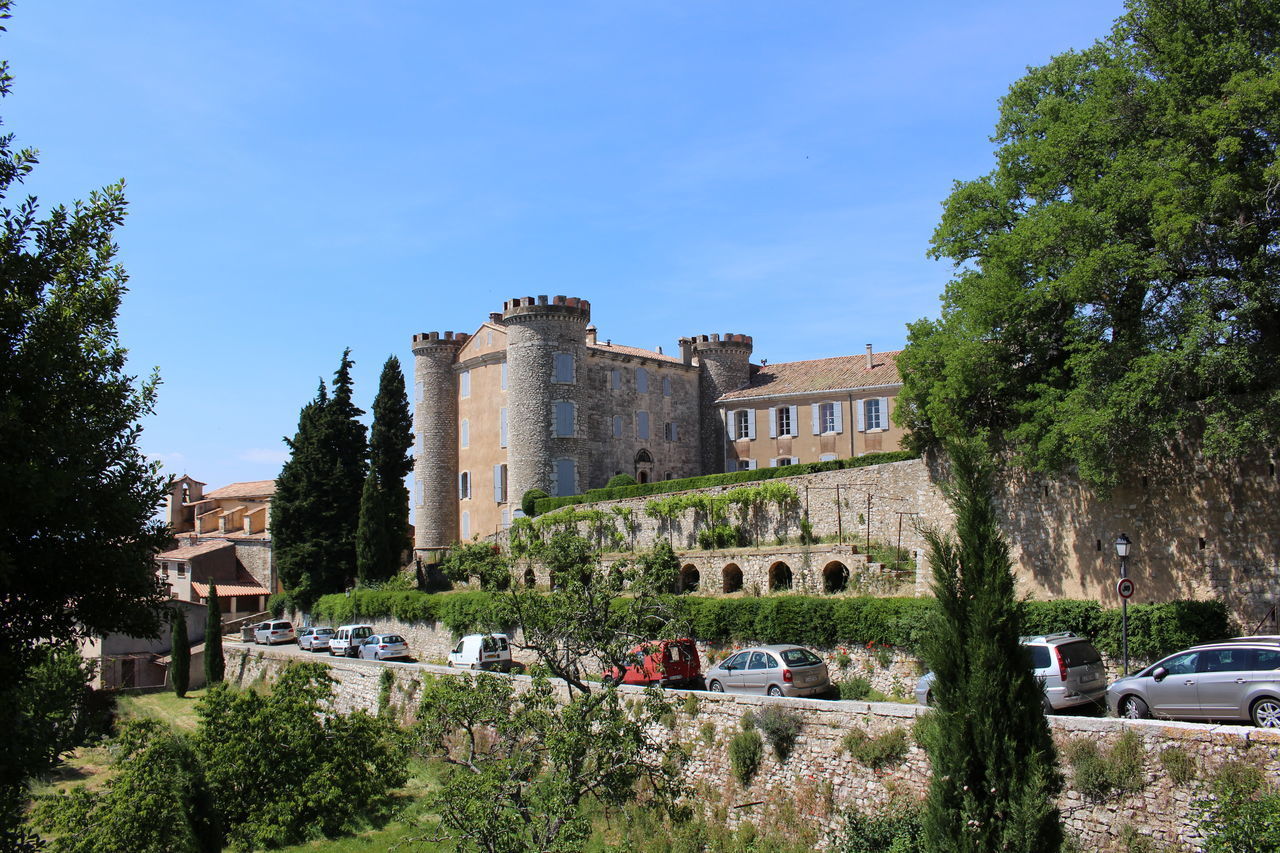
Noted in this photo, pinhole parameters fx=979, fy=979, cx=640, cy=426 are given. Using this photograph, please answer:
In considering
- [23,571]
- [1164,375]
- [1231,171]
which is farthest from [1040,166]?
[23,571]

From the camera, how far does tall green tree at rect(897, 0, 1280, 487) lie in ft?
58.9

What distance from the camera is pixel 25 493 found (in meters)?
6.92

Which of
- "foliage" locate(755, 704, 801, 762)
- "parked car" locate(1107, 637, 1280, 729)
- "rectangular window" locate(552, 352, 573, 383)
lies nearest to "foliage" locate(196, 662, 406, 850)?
"foliage" locate(755, 704, 801, 762)

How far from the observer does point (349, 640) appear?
3619 cm

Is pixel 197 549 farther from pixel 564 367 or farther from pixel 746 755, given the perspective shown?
pixel 746 755

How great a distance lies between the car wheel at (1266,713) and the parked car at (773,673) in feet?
28.2

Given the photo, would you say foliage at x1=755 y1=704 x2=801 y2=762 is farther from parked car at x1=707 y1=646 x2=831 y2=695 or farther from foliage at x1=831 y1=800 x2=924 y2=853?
parked car at x1=707 y1=646 x2=831 y2=695

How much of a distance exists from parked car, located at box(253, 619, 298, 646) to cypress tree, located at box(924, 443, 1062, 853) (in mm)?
36667

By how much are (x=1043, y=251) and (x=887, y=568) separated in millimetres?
9517

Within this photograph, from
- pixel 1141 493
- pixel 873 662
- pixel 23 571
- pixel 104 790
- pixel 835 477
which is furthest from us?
pixel 835 477

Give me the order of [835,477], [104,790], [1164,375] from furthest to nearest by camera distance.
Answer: [835,477], [104,790], [1164,375]

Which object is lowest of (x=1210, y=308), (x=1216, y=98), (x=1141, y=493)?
(x=1141, y=493)

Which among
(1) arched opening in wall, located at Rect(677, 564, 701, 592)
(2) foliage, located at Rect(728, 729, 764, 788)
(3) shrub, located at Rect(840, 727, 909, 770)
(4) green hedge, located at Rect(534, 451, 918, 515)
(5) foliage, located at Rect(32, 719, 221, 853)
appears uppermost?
(4) green hedge, located at Rect(534, 451, 918, 515)

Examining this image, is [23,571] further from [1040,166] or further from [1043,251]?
[1040,166]
